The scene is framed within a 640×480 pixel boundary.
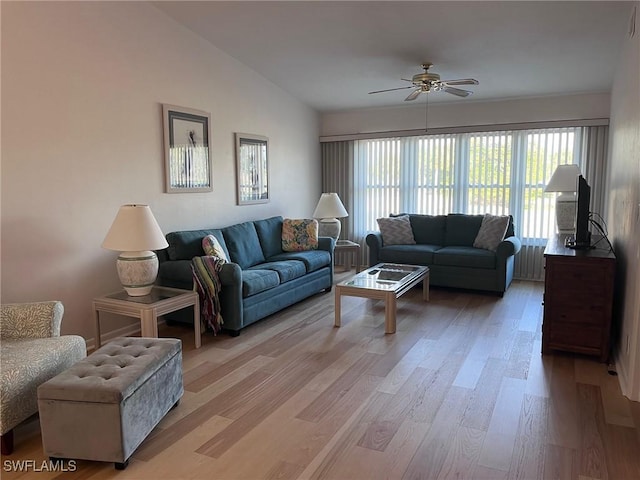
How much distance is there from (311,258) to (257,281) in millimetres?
1093

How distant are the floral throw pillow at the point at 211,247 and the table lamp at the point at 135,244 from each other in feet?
2.08

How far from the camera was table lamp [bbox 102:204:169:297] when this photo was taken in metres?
3.37

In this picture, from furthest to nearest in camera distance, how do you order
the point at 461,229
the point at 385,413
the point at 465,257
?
1. the point at 461,229
2. the point at 465,257
3. the point at 385,413

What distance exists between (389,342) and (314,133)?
426cm

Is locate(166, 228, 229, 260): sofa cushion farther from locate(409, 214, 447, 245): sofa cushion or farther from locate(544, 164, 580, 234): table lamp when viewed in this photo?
locate(544, 164, 580, 234): table lamp

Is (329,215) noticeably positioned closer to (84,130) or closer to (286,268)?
(286,268)

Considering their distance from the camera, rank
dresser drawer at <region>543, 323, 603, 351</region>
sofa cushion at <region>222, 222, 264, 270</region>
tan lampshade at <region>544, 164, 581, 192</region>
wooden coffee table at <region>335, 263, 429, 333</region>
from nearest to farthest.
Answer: dresser drawer at <region>543, 323, 603, 351</region>, wooden coffee table at <region>335, 263, 429, 333</region>, sofa cushion at <region>222, 222, 264, 270</region>, tan lampshade at <region>544, 164, 581, 192</region>

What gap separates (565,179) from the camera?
200 inches

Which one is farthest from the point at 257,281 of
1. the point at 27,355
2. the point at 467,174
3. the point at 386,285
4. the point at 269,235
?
the point at 467,174

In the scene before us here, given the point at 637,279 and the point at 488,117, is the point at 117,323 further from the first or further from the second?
the point at 488,117

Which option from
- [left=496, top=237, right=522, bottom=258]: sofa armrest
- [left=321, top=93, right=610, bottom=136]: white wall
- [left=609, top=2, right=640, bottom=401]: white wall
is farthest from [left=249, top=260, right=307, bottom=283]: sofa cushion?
[left=321, top=93, right=610, bottom=136]: white wall

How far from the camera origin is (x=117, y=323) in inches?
160

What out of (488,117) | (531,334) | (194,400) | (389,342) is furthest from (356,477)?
(488,117)

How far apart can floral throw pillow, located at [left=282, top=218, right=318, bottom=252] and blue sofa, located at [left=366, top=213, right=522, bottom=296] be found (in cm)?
81
